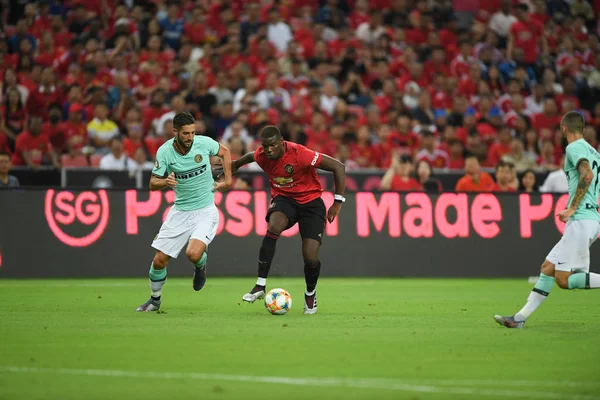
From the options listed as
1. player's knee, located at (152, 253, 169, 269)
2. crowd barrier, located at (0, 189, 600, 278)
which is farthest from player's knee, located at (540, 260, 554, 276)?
crowd barrier, located at (0, 189, 600, 278)

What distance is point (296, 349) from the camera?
862 centimetres

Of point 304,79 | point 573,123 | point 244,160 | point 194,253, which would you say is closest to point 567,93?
point 304,79

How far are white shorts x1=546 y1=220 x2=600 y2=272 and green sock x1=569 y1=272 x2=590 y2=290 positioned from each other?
70 millimetres

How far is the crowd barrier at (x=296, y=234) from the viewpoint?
1842 centimetres

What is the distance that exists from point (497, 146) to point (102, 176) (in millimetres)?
8992

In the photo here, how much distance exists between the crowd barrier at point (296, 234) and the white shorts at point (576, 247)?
920cm

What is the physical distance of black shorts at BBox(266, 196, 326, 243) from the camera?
476 inches

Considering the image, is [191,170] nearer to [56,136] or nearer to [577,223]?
[577,223]

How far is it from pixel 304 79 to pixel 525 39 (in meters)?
6.87

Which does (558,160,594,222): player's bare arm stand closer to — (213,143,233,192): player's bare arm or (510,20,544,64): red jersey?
(213,143,233,192): player's bare arm

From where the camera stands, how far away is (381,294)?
15305mm

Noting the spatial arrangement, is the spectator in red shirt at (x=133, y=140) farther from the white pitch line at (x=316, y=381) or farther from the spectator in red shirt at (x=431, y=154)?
the white pitch line at (x=316, y=381)

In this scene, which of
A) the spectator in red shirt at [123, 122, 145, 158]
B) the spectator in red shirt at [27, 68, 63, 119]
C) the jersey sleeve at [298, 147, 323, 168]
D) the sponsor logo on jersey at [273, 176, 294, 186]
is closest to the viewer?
the jersey sleeve at [298, 147, 323, 168]

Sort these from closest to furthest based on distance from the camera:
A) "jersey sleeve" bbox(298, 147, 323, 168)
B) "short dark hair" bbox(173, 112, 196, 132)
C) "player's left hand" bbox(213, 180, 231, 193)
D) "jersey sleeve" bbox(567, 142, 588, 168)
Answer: "jersey sleeve" bbox(567, 142, 588, 168) < "short dark hair" bbox(173, 112, 196, 132) < "jersey sleeve" bbox(298, 147, 323, 168) < "player's left hand" bbox(213, 180, 231, 193)
